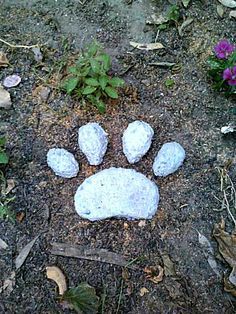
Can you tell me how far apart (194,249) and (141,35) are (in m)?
1.12

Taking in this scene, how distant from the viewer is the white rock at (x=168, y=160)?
7.09ft

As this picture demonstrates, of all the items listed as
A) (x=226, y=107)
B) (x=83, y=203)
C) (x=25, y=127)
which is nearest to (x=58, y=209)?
(x=83, y=203)

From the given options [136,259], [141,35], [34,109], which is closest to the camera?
[136,259]

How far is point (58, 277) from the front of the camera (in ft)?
6.38

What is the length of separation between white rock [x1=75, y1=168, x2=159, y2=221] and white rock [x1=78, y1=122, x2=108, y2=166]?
0.07 metres

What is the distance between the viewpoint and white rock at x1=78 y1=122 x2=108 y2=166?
2.18 m

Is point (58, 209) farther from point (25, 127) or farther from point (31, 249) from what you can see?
point (25, 127)

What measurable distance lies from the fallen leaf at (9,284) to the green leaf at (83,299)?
19 cm

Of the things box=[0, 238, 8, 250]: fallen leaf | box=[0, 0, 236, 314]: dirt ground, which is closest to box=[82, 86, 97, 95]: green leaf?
box=[0, 0, 236, 314]: dirt ground

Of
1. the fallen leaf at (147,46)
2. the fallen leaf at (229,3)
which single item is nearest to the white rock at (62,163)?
the fallen leaf at (147,46)

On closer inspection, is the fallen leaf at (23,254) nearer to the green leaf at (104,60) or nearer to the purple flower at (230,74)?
the green leaf at (104,60)

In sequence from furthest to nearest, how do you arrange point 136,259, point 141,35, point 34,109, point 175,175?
1. point 141,35
2. point 34,109
3. point 175,175
4. point 136,259

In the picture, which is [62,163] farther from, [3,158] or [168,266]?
[168,266]

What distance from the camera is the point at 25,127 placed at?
2.32 m
